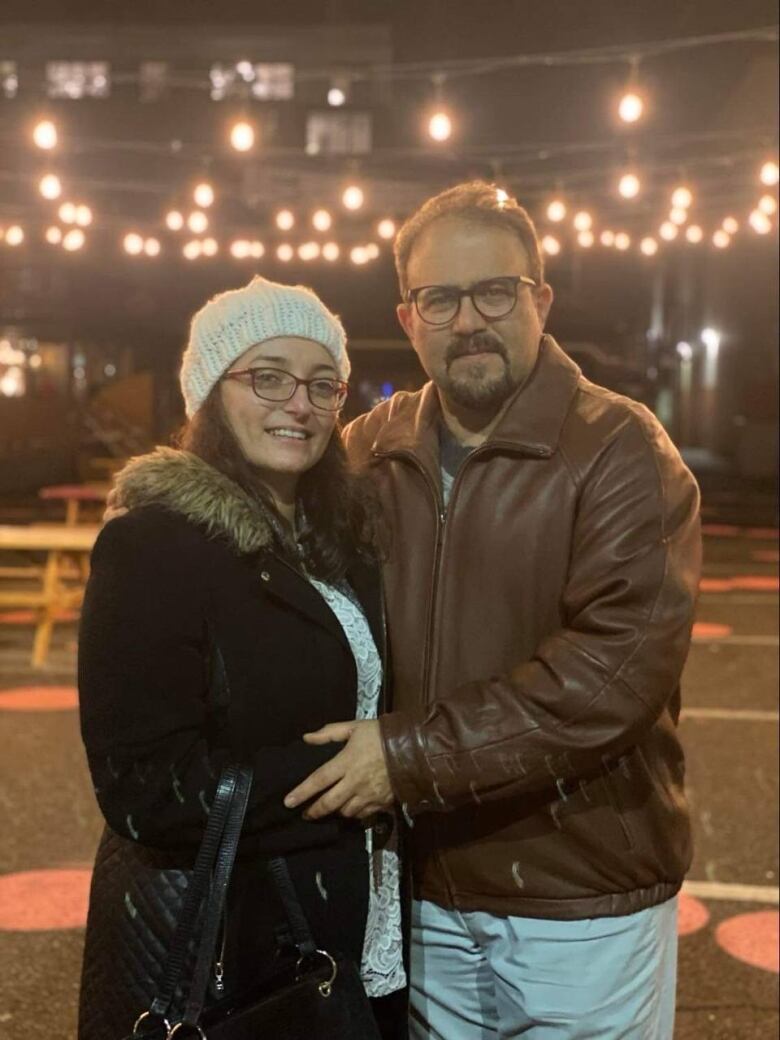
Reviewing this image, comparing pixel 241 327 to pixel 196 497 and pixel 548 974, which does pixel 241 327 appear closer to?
pixel 196 497

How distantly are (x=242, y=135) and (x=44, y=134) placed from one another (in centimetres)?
190

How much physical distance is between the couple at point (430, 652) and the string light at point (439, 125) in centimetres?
923

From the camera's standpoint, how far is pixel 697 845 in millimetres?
5031

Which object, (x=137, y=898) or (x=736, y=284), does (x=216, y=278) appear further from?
(x=137, y=898)

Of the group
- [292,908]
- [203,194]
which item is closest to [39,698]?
[292,908]

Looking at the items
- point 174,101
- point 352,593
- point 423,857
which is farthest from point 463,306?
point 174,101

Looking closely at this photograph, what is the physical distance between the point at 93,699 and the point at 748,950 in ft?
9.78

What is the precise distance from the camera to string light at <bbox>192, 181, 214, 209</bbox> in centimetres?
1261

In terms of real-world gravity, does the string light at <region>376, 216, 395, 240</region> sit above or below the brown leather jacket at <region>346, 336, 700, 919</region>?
above

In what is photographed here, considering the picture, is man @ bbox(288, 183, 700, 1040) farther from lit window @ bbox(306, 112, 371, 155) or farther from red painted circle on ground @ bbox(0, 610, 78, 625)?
lit window @ bbox(306, 112, 371, 155)

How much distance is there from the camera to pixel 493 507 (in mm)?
2279

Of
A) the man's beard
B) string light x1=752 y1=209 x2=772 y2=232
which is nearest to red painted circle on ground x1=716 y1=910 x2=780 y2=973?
the man's beard

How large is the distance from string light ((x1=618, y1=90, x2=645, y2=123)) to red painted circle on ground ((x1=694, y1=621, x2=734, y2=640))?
4.77 metres

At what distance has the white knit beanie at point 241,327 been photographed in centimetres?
228
